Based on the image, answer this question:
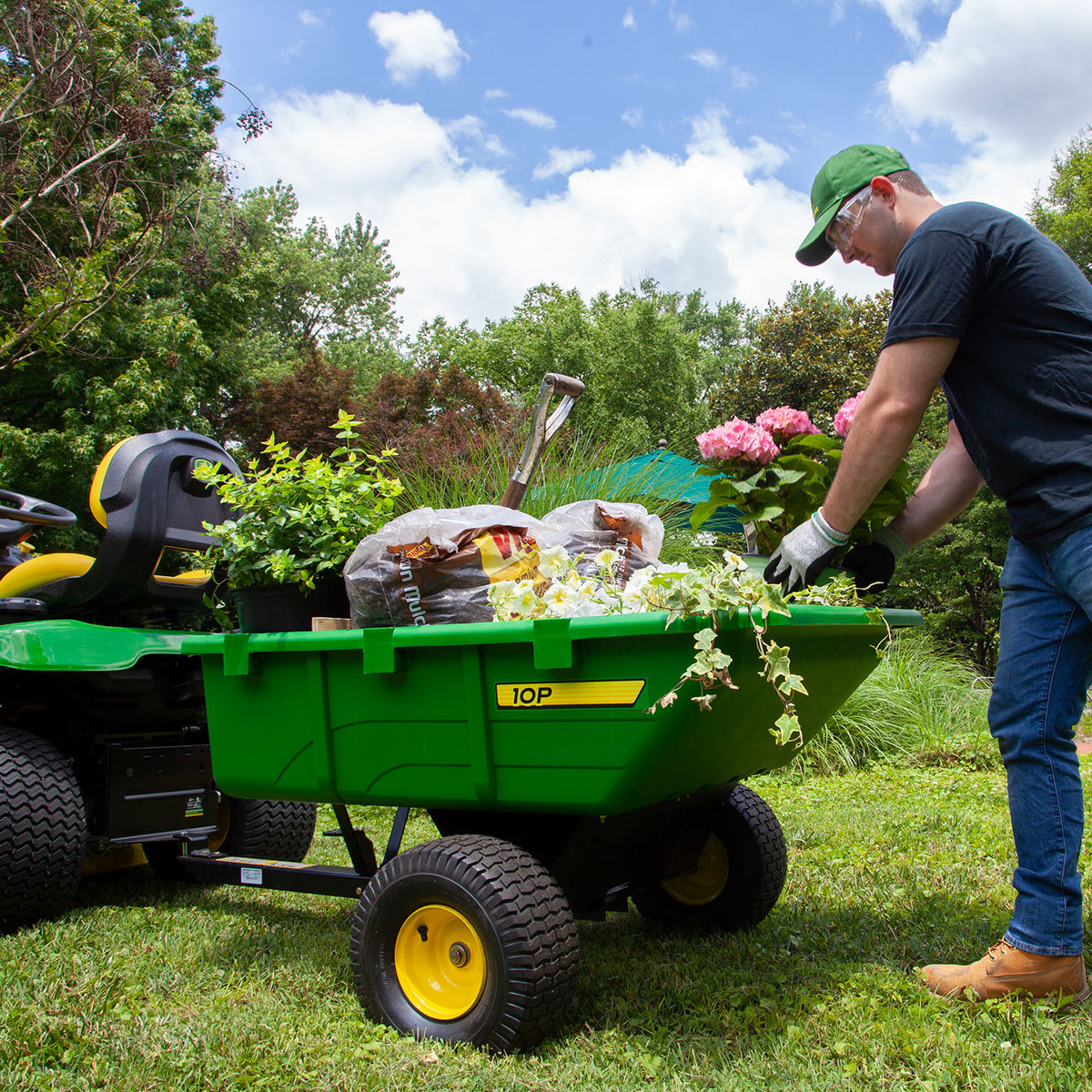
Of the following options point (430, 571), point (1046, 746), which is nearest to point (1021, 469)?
point (1046, 746)

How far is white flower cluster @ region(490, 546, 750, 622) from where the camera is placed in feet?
5.78

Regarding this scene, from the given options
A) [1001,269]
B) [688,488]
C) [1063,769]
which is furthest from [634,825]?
[688,488]

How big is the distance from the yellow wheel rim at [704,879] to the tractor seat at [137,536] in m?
1.79

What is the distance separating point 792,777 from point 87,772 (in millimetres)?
3869

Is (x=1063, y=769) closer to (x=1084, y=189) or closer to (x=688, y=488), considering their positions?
(x=688, y=488)

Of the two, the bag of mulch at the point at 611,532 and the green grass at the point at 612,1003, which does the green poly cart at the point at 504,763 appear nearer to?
the green grass at the point at 612,1003

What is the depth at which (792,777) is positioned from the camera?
17.9ft

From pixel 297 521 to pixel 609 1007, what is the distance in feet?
4.68

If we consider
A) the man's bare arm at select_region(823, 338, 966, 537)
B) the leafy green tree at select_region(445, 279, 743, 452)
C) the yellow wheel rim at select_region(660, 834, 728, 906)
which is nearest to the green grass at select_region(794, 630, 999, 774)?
the yellow wheel rim at select_region(660, 834, 728, 906)

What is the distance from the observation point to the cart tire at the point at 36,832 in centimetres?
272

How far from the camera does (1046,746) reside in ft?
6.40

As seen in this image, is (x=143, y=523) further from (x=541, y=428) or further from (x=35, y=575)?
(x=541, y=428)

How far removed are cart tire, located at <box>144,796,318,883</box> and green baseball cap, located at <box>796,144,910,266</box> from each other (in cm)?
269

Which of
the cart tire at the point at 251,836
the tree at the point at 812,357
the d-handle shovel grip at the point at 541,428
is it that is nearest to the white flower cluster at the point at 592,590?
the d-handle shovel grip at the point at 541,428
